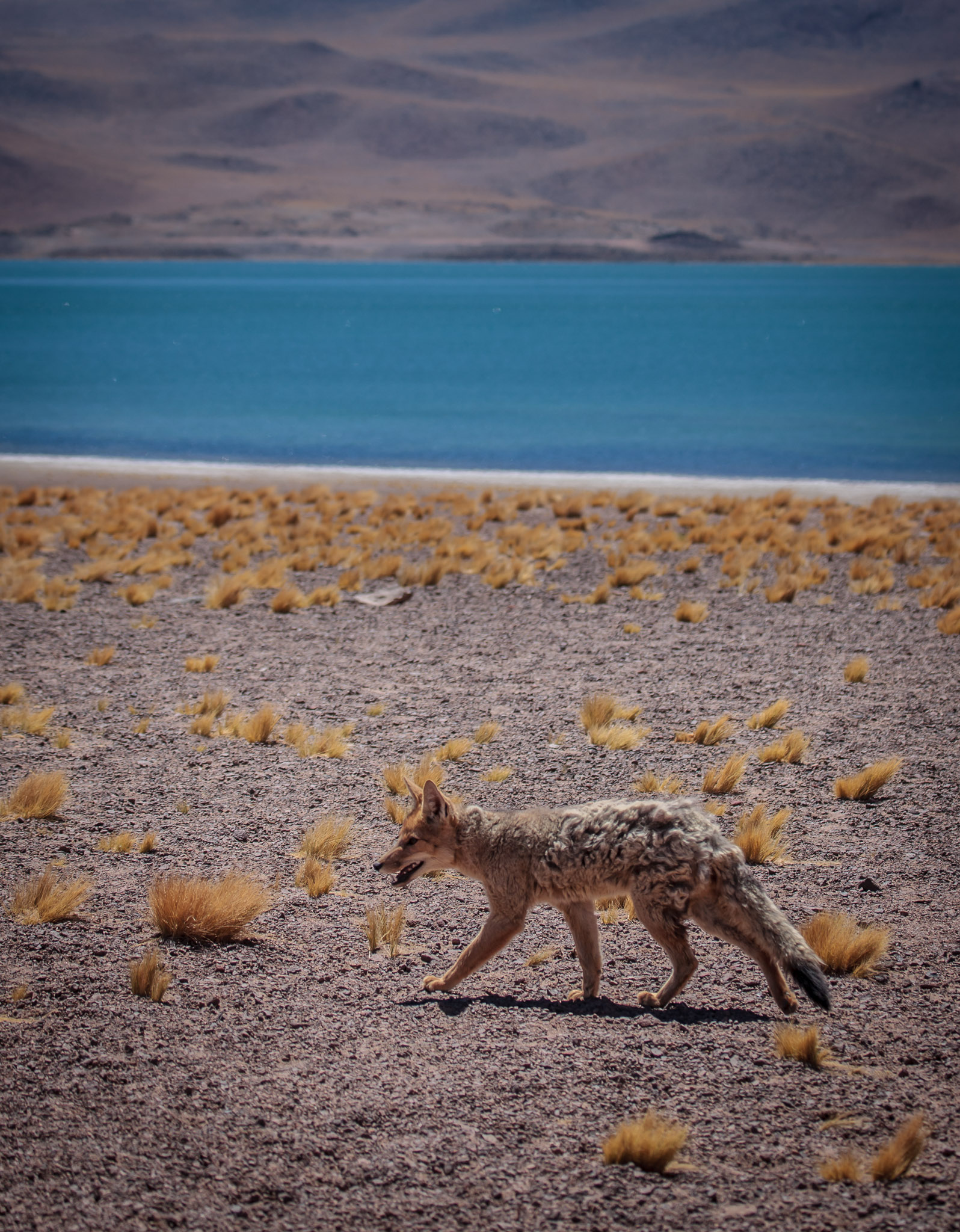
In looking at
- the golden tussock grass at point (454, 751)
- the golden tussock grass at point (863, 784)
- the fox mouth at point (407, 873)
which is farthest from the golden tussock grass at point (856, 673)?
the fox mouth at point (407, 873)

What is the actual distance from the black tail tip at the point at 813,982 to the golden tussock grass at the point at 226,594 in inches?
383

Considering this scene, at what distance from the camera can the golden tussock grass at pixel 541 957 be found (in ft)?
17.6

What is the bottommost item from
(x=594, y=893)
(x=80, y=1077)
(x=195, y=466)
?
(x=80, y=1077)

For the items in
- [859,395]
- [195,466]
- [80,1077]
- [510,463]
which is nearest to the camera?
[80,1077]

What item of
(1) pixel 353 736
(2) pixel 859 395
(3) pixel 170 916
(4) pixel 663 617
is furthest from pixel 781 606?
(2) pixel 859 395

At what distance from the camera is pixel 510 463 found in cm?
3256

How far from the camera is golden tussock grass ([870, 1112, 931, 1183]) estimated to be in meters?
3.61

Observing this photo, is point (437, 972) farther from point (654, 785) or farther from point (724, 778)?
point (724, 778)

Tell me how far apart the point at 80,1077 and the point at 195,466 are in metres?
27.6

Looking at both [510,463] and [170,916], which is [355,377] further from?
[170,916]

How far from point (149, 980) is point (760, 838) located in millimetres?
3383

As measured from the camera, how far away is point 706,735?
27.5ft

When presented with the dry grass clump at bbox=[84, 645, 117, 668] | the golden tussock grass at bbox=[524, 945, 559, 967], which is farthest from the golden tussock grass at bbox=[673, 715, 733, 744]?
the dry grass clump at bbox=[84, 645, 117, 668]

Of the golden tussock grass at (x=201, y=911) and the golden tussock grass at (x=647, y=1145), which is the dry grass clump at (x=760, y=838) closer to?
the golden tussock grass at (x=647, y=1145)
